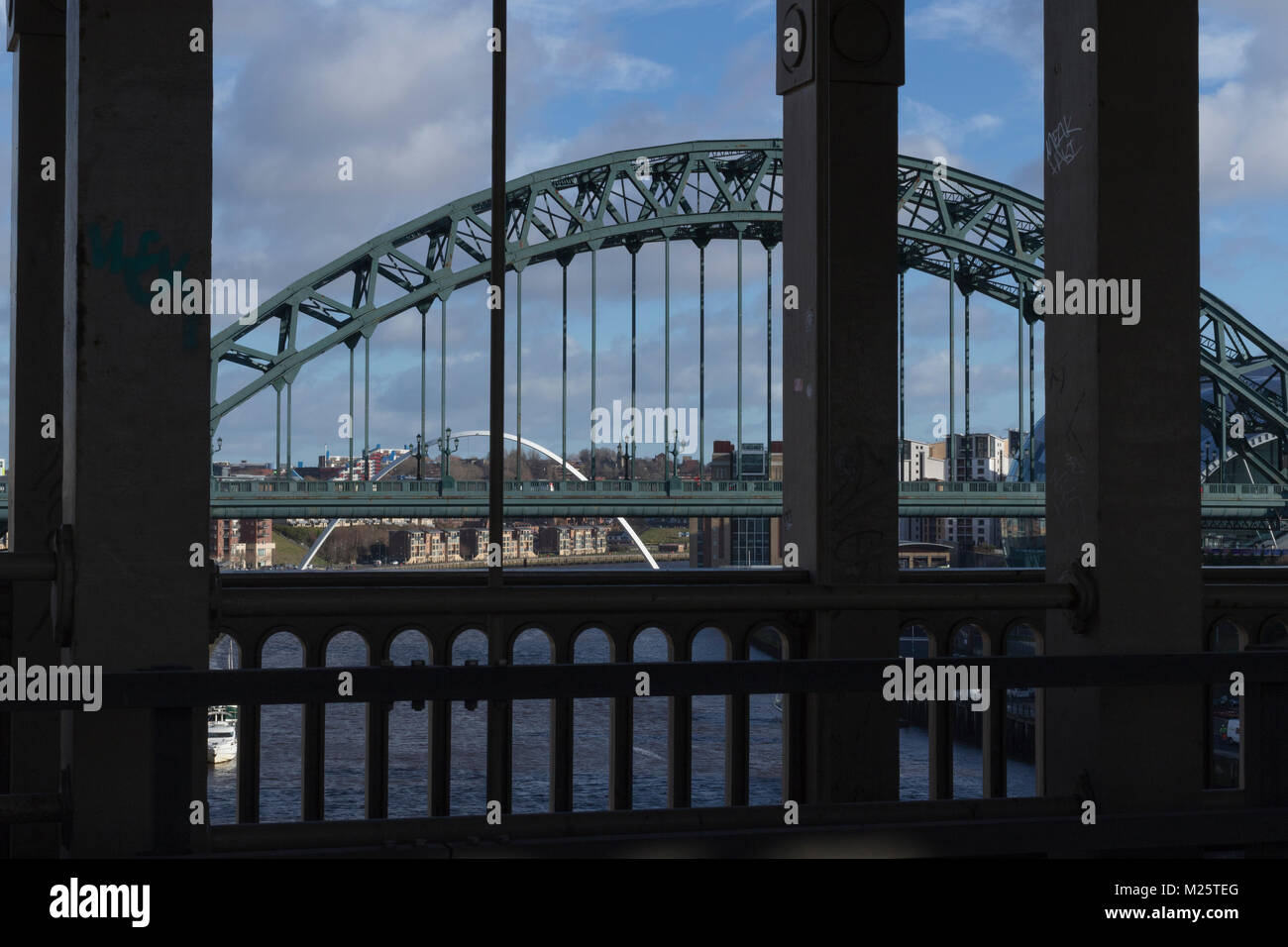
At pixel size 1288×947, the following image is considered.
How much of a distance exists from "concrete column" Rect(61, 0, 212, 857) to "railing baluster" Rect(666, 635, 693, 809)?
1507mm

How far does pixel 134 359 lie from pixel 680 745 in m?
2.11

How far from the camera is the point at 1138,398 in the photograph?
466 cm

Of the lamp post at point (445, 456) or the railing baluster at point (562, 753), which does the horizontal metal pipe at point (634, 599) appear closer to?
the railing baluster at point (562, 753)

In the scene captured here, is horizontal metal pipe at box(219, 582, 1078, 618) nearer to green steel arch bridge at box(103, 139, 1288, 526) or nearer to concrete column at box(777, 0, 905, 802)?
concrete column at box(777, 0, 905, 802)

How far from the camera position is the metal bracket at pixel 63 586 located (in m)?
3.75

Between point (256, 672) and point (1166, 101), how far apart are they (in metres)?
3.48

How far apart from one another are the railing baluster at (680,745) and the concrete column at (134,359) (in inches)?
59.3

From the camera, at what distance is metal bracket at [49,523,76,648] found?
3750mm

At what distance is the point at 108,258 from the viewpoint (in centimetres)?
380

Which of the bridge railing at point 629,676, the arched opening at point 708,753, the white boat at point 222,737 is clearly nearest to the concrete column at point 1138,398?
the bridge railing at point 629,676

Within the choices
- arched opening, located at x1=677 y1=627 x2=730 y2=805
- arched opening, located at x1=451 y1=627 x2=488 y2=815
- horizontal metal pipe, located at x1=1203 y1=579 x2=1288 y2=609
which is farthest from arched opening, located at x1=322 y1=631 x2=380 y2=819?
horizontal metal pipe, located at x1=1203 y1=579 x2=1288 y2=609

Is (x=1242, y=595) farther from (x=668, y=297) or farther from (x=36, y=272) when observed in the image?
(x=668, y=297)

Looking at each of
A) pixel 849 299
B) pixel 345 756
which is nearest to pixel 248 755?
pixel 849 299
